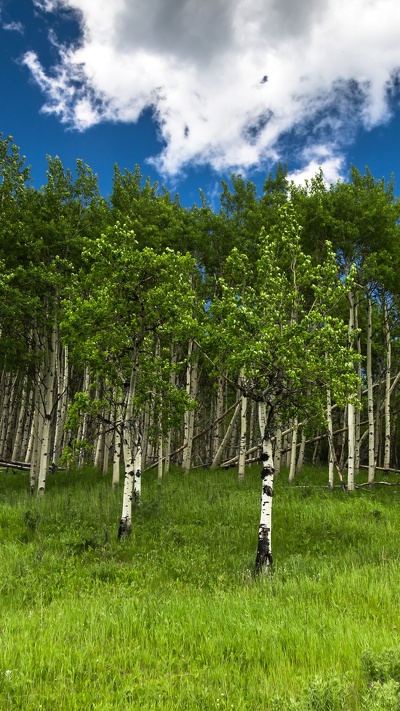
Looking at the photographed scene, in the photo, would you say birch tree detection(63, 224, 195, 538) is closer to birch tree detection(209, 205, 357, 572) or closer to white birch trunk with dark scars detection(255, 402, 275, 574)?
birch tree detection(209, 205, 357, 572)

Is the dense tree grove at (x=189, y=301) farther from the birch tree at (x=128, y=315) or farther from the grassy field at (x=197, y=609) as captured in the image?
the grassy field at (x=197, y=609)

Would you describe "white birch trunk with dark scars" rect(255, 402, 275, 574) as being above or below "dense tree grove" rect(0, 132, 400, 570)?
below

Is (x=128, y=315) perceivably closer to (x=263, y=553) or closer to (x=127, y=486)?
(x=127, y=486)

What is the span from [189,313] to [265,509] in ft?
22.7

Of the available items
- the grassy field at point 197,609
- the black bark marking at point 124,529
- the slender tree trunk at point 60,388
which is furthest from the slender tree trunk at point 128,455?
the slender tree trunk at point 60,388

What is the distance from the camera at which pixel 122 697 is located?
5.22 metres

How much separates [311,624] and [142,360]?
35.8ft

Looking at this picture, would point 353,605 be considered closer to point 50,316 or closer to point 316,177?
point 50,316

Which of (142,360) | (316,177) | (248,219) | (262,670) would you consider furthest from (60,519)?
(316,177)

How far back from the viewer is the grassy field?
528cm

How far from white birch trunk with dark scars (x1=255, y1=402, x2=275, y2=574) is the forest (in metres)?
0.04

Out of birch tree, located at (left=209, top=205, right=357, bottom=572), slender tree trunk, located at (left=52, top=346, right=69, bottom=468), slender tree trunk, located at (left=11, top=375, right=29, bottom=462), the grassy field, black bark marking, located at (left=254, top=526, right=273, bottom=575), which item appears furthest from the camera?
slender tree trunk, located at (left=11, top=375, right=29, bottom=462)

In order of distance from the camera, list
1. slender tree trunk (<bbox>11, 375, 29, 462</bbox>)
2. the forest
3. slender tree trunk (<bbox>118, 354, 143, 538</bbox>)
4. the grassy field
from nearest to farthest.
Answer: the grassy field → the forest → slender tree trunk (<bbox>118, 354, 143, 538</bbox>) → slender tree trunk (<bbox>11, 375, 29, 462</bbox>)

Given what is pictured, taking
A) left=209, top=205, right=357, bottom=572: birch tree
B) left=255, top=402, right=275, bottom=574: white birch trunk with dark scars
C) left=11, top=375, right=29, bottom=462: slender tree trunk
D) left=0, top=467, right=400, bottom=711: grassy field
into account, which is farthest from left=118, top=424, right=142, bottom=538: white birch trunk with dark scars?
left=11, top=375, right=29, bottom=462: slender tree trunk
